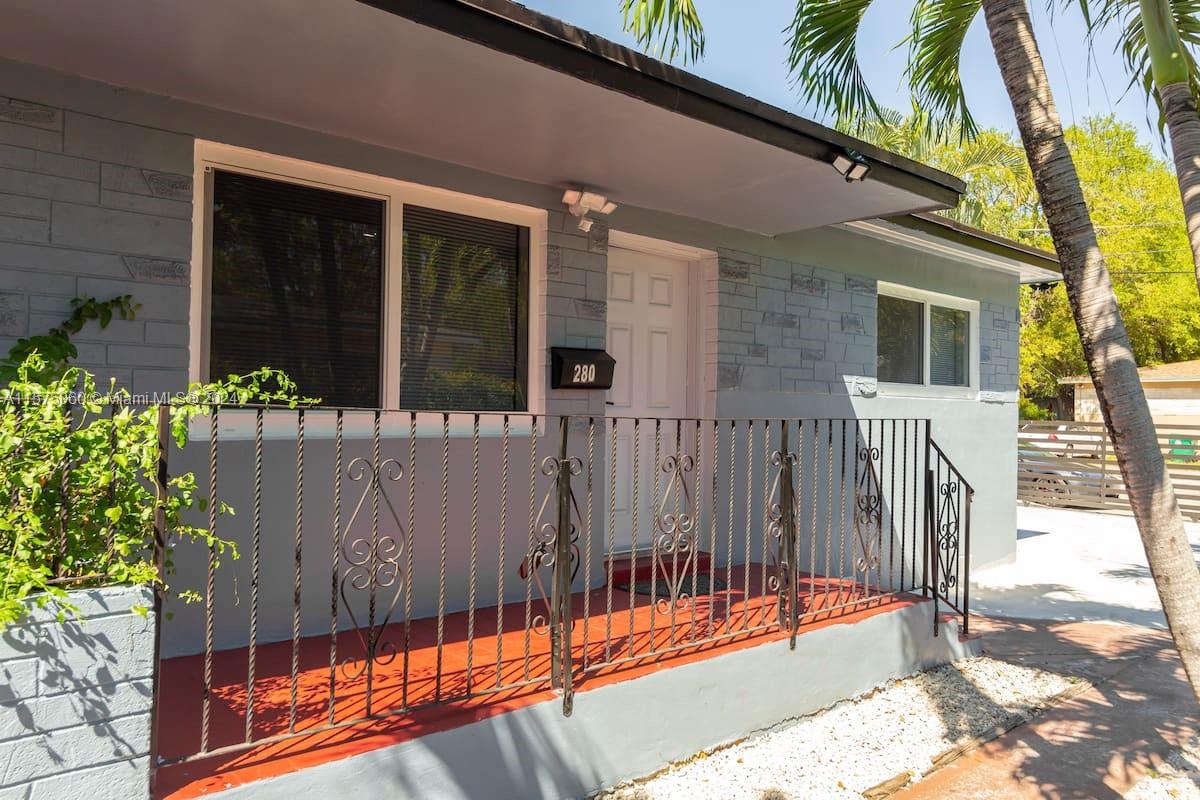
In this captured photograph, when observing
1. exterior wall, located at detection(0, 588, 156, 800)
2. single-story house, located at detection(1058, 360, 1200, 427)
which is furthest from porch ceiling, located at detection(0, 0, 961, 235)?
single-story house, located at detection(1058, 360, 1200, 427)

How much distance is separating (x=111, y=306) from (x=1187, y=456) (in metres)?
15.4

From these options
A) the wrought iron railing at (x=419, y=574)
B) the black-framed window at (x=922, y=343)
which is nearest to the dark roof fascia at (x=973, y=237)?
the black-framed window at (x=922, y=343)

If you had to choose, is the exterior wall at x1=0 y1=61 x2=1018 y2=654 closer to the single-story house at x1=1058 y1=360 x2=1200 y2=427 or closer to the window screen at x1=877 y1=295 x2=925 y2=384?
the window screen at x1=877 y1=295 x2=925 y2=384

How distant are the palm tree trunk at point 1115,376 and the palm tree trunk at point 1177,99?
0.51 meters

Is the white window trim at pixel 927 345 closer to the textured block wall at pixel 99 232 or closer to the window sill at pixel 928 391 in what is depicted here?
the window sill at pixel 928 391

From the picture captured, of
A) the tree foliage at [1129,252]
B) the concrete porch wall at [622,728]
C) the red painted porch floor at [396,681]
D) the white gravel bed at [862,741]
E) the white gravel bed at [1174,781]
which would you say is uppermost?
the tree foliage at [1129,252]

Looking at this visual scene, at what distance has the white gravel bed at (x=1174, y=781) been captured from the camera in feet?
11.5

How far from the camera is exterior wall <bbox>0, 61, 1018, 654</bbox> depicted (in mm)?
3246

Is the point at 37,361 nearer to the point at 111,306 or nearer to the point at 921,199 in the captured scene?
the point at 111,306

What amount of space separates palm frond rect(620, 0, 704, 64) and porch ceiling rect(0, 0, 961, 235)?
76cm

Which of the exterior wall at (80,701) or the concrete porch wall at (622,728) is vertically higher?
the exterior wall at (80,701)

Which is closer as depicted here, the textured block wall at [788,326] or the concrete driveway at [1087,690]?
the concrete driveway at [1087,690]

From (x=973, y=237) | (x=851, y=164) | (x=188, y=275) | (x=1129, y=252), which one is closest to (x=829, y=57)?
(x=851, y=164)

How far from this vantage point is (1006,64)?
3.40 m
